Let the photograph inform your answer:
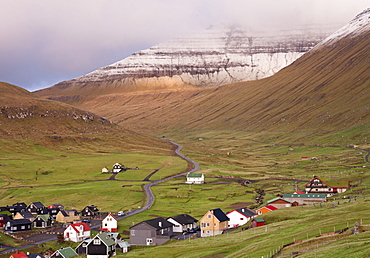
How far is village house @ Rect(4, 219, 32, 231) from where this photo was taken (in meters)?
106

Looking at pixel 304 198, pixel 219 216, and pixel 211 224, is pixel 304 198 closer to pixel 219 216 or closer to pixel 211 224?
pixel 219 216

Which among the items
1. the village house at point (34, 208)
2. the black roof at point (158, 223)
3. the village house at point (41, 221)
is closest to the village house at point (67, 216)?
the village house at point (41, 221)

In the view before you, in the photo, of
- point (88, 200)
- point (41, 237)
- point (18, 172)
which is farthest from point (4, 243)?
point (18, 172)

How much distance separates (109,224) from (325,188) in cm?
6124

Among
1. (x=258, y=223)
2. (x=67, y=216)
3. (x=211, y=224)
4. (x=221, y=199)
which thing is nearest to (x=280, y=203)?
(x=211, y=224)

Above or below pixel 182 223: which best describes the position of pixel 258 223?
above

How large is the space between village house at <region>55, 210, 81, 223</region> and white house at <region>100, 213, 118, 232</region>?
650 inches

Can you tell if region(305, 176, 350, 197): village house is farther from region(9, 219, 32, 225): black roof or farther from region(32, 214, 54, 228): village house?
region(9, 219, 32, 225): black roof

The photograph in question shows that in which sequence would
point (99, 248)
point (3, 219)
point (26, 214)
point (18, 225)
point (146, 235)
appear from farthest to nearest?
1. point (26, 214)
2. point (3, 219)
3. point (18, 225)
4. point (146, 235)
5. point (99, 248)

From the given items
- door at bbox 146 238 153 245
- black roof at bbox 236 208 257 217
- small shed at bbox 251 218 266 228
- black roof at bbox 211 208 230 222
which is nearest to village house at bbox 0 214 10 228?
door at bbox 146 238 153 245

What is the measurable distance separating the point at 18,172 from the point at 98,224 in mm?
88515

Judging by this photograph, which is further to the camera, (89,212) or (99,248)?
(89,212)

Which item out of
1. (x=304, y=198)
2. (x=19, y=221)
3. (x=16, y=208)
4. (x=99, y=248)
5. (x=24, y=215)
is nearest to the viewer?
(x=99, y=248)

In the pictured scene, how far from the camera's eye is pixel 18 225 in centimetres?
10700
